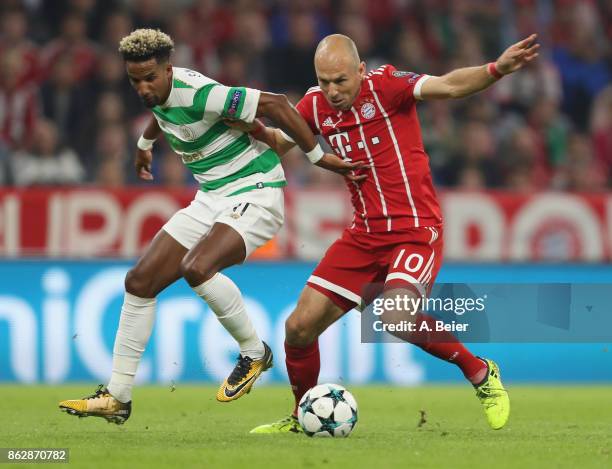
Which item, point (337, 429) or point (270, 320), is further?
point (270, 320)

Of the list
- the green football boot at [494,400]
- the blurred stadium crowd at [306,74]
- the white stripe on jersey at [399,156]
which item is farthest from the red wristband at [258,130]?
the blurred stadium crowd at [306,74]

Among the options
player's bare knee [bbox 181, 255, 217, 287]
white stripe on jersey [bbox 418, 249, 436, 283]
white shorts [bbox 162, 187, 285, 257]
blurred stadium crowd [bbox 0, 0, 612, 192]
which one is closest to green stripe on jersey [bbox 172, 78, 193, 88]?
white shorts [bbox 162, 187, 285, 257]

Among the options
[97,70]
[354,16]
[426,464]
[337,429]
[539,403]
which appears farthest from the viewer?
[354,16]

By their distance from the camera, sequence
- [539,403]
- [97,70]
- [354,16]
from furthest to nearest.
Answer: [354,16]
[97,70]
[539,403]

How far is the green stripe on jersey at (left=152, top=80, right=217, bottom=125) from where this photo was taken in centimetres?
727

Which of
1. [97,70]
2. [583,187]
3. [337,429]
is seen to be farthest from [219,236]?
[583,187]

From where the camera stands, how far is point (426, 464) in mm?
5996

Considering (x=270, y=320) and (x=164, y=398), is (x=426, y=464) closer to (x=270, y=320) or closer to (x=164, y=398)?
(x=164, y=398)

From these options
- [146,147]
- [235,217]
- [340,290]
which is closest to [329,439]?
[340,290]

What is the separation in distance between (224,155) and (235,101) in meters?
0.41

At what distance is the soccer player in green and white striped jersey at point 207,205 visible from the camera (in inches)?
283

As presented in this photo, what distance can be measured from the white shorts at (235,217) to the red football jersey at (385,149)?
0.55 m

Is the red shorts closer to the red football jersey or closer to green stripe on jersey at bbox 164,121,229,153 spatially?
the red football jersey

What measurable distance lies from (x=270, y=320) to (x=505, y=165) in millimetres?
4245
